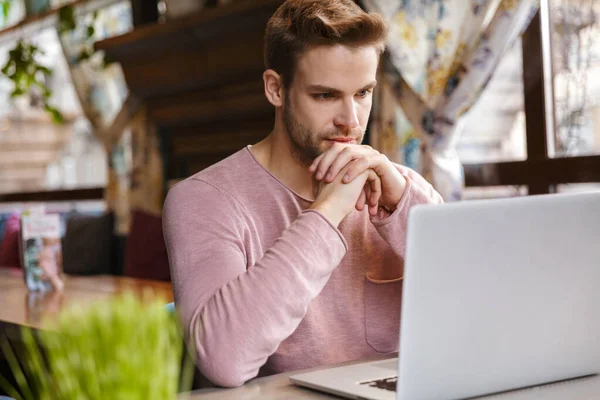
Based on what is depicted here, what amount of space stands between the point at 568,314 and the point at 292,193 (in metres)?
0.64

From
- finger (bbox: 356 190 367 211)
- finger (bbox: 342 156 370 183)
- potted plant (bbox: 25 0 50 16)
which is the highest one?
potted plant (bbox: 25 0 50 16)

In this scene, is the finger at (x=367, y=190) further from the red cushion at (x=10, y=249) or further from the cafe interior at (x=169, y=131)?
the red cushion at (x=10, y=249)

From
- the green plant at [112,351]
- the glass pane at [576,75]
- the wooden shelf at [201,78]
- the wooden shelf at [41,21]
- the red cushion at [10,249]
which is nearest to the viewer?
the green plant at [112,351]

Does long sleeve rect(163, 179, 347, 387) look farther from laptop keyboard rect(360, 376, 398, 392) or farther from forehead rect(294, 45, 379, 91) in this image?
forehead rect(294, 45, 379, 91)

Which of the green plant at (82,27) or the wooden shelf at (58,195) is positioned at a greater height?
the green plant at (82,27)

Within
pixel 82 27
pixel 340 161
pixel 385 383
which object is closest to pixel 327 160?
pixel 340 161

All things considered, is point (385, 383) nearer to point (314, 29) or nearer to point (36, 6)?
point (314, 29)

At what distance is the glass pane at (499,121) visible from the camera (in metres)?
2.99

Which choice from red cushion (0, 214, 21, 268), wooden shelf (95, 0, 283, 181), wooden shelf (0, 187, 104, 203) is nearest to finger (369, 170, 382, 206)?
wooden shelf (95, 0, 283, 181)

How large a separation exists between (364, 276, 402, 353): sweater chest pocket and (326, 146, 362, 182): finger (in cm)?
27

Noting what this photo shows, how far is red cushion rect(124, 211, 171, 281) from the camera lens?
13.0 ft

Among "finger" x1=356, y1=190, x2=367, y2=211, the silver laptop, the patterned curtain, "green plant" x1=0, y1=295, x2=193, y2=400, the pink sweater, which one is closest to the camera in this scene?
"green plant" x1=0, y1=295, x2=193, y2=400

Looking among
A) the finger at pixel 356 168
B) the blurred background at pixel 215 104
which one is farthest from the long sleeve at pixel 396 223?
the blurred background at pixel 215 104

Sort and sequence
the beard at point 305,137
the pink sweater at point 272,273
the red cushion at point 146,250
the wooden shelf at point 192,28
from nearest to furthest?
the pink sweater at point 272,273, the beard at point 305,137, the wooden shelf at point 192,28, the red cushion at point 146,250
